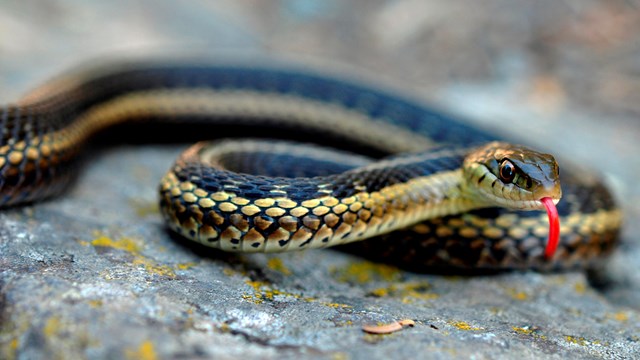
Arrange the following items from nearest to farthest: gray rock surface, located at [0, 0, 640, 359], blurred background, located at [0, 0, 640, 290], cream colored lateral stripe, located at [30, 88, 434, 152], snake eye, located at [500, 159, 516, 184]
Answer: gray rock surface, located at [0, 0, 640, 359]
snake eye, located at [500, 159, 516, 184]
cream colored lateral stripe, located at [30, 88, 434, 152]
blurred background, located at [0, 0, 640, 290]

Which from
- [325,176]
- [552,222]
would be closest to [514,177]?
[552,222]

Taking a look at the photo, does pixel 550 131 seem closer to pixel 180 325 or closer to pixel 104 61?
pixel 104 61

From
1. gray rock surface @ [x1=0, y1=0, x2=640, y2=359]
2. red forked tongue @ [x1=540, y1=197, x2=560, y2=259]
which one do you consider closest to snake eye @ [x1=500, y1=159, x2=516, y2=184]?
red forked tongue @ [x1=540, y1=197, x2=560, y2=259]

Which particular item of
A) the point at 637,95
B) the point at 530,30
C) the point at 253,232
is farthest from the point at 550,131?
the point at 253,232

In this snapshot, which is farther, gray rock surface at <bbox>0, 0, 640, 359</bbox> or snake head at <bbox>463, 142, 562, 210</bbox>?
snake head at <bbox>463, 142, 562, 210</bbox>

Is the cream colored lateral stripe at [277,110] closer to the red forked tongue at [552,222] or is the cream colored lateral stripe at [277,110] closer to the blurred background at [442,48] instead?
the blurred background at [442,48]

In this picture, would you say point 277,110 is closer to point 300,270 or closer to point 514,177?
point 300,270

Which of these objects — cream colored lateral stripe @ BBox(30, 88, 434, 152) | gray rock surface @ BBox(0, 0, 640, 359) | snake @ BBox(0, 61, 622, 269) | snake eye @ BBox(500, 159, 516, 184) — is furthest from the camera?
cream colored lateral stripe @ BBox(30, 88, 434, 152)

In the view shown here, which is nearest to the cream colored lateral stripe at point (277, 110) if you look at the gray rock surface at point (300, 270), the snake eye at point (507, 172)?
the gray rock surface at point (300, 270)

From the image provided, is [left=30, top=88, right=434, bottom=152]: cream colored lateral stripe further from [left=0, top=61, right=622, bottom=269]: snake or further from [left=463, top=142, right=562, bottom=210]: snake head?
[left=463, top=142, right=562, bottom=210]: snake head
